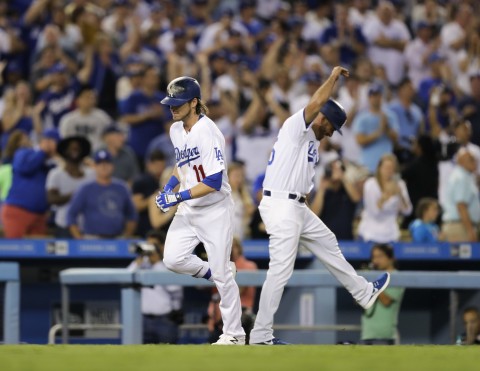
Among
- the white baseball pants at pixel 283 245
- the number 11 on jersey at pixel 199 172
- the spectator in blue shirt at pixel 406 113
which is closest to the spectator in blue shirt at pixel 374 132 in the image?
the spectator in blue shirt at pixel 406 113

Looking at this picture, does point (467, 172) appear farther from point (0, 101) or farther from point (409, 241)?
point (0, 101)

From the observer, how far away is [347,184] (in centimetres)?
1405

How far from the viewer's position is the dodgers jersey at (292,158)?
393 inches

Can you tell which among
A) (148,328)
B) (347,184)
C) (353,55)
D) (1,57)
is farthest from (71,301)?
(353,55)

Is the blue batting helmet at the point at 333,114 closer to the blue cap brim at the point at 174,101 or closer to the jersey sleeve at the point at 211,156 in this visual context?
the jersey sleeve at the point at 211,156

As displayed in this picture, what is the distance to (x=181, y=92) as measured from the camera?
381 inches

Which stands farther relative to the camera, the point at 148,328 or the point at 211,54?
the point at 211,54

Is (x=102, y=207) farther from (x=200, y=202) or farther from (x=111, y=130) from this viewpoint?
(x=200, y=202)

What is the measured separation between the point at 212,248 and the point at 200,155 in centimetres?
69

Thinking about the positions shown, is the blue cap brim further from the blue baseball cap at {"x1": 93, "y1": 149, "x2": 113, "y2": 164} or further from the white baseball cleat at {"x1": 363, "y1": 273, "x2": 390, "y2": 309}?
the blue baseball cap at {"x1": 93, "y1": 149, "x2": 113, "y2": 164}

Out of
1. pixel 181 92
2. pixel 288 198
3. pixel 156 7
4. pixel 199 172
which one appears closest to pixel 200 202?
pixel 199 172

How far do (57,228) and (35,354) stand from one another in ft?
22.0

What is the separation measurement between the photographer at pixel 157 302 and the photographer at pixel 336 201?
77.8 inches

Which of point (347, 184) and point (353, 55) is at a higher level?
point (353, 55)
